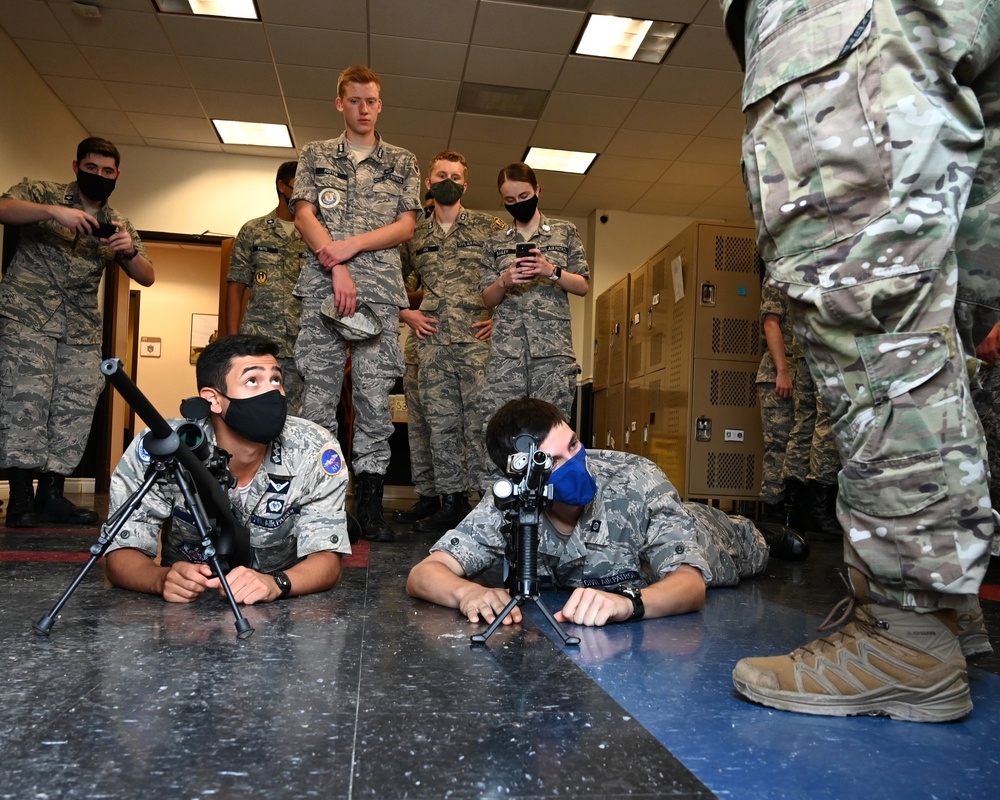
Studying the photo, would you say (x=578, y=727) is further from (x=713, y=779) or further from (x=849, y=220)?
(x=849, y=220)

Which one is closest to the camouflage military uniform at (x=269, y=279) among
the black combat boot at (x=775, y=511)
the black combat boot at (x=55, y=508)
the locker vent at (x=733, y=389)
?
the black combat boot at (x=55, y=508)

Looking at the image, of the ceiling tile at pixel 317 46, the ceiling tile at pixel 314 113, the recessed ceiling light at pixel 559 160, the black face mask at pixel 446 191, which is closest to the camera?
the black face mask at pixel 446 191

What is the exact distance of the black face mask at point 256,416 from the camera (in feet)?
6.10

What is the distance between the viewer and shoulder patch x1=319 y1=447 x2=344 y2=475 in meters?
2.02

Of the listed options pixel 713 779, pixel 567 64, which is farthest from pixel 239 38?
pixel 713 779

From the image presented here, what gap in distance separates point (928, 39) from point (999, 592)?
1909mm

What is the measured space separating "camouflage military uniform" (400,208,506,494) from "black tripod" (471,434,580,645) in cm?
251

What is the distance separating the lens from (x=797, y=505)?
14.4ft

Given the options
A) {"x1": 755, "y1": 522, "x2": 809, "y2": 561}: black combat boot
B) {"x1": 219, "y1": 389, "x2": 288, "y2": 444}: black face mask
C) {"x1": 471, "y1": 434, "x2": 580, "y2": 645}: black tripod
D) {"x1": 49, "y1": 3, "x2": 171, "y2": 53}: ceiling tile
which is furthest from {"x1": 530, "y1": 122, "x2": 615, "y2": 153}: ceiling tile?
{"x1": 471, "y1": 434, "x2": 580, "y2": 645}: black tripod

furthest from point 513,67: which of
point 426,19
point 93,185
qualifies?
point 93,185

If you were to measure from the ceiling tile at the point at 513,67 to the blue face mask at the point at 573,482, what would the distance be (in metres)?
4.42

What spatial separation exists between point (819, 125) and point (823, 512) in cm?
348

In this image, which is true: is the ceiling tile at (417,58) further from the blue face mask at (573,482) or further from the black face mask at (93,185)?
the blue face mask at (573,482)

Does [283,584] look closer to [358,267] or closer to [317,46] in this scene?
[358,267]
